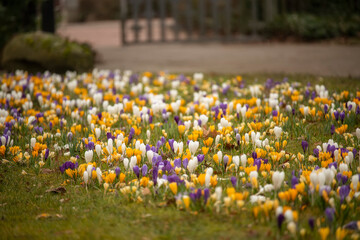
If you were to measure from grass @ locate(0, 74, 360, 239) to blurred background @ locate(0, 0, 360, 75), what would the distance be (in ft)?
19.6

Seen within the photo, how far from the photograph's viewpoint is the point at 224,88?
6109 millimetres

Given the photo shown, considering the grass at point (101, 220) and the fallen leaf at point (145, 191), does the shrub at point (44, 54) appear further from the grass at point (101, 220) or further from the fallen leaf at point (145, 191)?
the fallen leaf at point (145, 191)

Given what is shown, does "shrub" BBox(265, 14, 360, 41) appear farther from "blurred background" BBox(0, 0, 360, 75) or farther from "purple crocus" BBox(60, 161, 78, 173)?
"purple crocus" BBox(60, 161, 78, 173)

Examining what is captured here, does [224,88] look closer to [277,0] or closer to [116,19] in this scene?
[277,0]

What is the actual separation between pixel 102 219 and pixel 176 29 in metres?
13.7

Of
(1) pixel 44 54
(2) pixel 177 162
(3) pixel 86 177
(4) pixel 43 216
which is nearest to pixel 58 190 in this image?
(3) pixel 86 177

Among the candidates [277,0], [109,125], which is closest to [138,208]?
[109,125]

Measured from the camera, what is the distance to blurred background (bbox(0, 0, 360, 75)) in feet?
28.7

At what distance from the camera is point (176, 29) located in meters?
15.7

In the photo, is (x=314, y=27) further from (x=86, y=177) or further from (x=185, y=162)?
(x=86, y=177)

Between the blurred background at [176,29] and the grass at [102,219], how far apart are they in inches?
236

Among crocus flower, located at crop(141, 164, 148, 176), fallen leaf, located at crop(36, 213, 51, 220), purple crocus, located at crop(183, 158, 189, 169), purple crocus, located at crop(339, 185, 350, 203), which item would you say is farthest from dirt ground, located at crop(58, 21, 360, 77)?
fallen leaf, located at crop(36, 213, 51, 220)

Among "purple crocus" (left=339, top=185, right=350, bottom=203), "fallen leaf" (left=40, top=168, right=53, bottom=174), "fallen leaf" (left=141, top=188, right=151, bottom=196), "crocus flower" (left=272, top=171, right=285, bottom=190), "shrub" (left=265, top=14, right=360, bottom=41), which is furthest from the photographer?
"shrub" (left=265, top=14, right=360, bottom=41)

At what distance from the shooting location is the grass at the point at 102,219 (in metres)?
2.34
